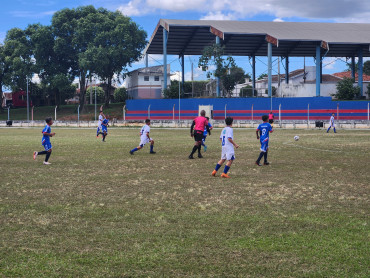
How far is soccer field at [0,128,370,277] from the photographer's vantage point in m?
5.55

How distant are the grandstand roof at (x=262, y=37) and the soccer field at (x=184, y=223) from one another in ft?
144

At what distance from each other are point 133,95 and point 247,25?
22.4 m

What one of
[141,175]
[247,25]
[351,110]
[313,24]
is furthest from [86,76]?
[141,175]

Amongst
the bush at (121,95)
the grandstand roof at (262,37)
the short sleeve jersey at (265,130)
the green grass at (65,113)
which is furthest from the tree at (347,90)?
the short sleeve jersey at (265,130)

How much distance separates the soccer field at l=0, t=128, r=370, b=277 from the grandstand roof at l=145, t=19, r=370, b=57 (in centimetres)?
4385

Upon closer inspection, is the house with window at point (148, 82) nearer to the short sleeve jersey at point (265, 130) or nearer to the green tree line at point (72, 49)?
the green tree line at point (72, 49)

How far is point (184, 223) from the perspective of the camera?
7.53m

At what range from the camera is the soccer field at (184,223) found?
5551 mm

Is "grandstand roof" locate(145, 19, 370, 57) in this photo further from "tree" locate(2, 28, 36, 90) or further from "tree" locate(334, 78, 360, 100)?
→ "tree" locate(2, 28, 36, 90)

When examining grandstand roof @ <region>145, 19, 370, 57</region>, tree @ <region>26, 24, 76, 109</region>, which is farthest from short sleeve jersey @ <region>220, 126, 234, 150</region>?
tree @ <region>26, 24, 76, 109</region>

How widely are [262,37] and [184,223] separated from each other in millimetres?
54041

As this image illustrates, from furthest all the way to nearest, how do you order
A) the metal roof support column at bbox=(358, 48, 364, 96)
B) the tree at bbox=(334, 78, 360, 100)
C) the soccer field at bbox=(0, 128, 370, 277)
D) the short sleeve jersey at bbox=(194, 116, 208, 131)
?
the metal roof support column at bbox=(358, 48, 364, 96) → the tree at bbox=(334, 78, 360, 100) → the short sleeve jersey at bbox=(194, 116, 208, 131) → the soccer field at bbox=(0, 128, 370, 277)

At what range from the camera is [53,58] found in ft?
246

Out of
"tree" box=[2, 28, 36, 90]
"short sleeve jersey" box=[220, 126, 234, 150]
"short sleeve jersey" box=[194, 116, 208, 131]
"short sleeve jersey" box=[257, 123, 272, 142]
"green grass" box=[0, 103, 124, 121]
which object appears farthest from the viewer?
"tree" box=[2, 28, 36, 90]
